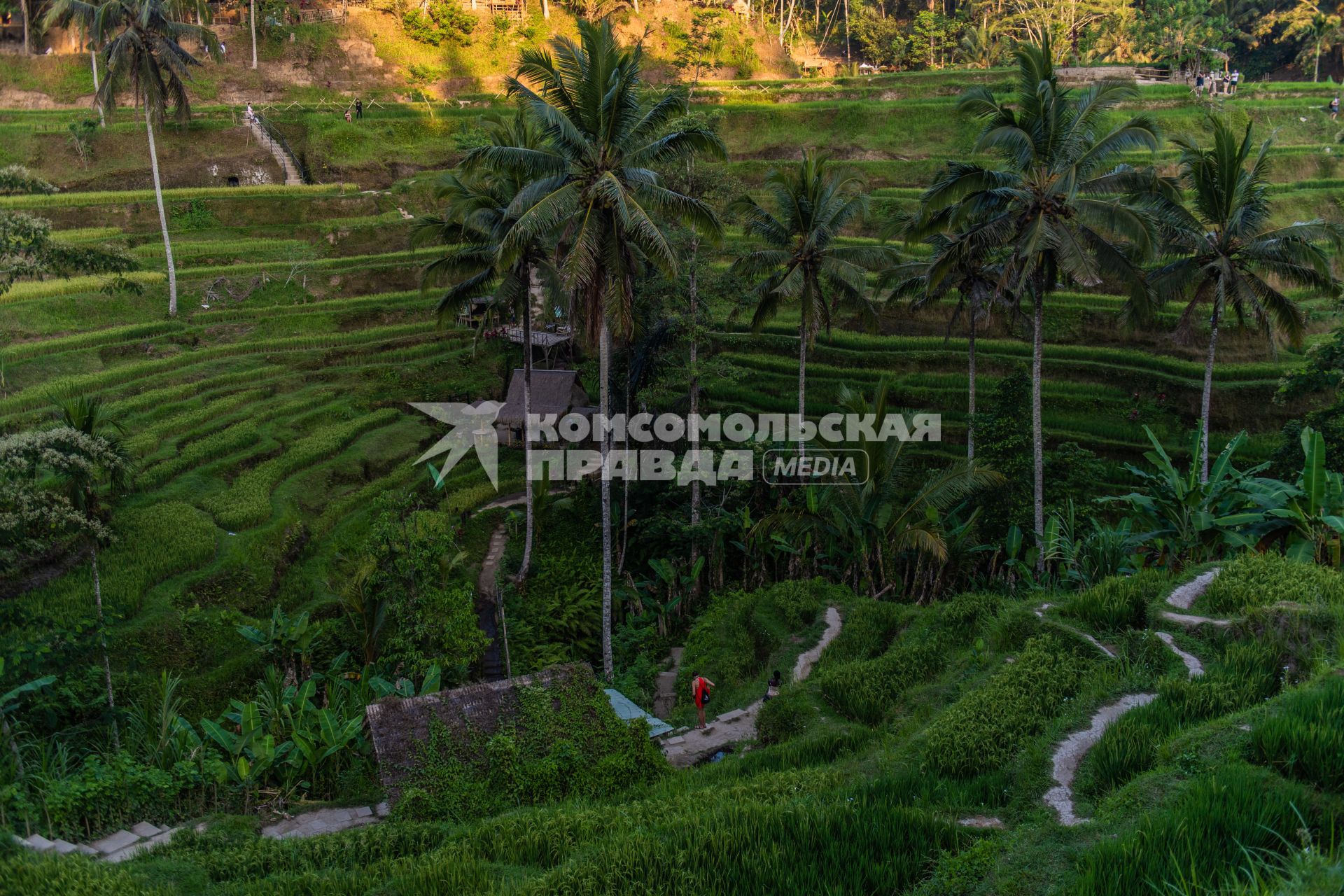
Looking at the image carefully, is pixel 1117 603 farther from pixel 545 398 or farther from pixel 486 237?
pixel 545 398

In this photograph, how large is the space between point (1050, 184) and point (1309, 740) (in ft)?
35.1

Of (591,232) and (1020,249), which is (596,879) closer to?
(591,232)

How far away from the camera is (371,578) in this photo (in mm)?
13883

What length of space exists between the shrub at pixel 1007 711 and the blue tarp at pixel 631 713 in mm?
4358

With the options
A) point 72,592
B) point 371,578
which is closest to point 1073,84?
point 371,578

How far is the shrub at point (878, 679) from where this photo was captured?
37.7 ft

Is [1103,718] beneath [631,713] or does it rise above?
above

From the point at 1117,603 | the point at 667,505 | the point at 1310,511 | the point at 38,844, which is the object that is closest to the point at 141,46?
the point at 667,505

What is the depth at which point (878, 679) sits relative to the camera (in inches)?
467

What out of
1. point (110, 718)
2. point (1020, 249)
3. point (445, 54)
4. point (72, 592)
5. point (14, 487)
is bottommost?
point (110, 718)

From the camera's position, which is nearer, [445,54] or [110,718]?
[110,718]

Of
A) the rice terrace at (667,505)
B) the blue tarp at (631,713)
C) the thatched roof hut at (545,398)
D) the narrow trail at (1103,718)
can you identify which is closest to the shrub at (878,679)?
the rice terrace at (667,505)

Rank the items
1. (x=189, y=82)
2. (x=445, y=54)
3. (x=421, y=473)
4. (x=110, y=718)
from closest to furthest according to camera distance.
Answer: (x=110, y=718) < (x=421, y=473) < (x=189, y=82) < (x=445, y=54)

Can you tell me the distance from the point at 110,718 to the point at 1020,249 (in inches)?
553
